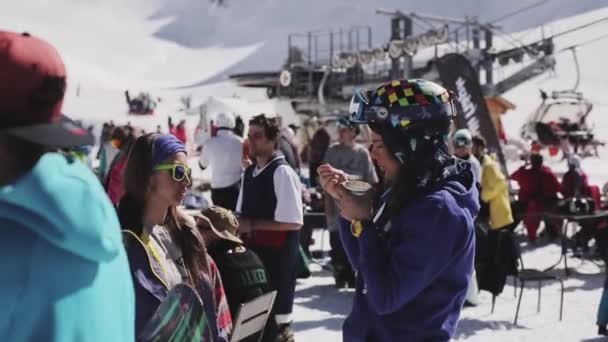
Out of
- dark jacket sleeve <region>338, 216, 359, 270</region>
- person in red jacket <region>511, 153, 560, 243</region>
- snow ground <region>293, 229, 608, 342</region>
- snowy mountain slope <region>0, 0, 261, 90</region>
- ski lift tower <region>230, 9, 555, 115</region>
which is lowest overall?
snow ground <region>293, 229, 608, 342</region>

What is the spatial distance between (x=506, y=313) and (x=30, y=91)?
6251 mm

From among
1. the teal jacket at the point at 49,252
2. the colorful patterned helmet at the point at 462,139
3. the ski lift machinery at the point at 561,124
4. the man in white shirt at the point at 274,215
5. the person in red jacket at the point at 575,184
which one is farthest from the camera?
the ski lift machinery at the point at 561,124

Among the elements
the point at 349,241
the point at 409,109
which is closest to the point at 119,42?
the point at 349,241

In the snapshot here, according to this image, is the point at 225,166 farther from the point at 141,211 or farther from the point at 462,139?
the point at 141,211

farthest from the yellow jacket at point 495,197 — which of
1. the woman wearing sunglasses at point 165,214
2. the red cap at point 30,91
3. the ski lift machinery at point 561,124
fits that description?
the ski lift machinery at point 561,124

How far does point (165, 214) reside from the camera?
2.62 meters

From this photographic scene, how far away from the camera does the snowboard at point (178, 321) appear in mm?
1724

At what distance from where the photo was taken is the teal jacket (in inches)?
46.9

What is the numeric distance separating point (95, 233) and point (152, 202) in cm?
138

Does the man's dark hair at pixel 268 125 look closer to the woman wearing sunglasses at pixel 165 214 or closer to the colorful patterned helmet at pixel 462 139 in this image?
the woman wearing sunglasses at pixel 165 214

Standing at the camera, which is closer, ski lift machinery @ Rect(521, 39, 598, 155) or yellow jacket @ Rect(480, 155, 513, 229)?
yellow jacket @ Rect(480, 155, 513, 229)

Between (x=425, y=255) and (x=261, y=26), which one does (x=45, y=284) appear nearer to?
(x=425, y=255)

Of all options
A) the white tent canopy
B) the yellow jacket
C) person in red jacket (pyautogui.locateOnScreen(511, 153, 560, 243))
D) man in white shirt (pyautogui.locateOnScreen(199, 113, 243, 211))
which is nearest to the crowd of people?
man in white shirt (pyautogui.locateOnScreen(199, 113, 243, 211))

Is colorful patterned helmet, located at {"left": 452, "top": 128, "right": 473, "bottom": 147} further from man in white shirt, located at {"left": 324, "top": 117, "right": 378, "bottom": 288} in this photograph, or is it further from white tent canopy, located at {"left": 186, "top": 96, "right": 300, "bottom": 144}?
white tent canopy, located at {"left": 186, "top": 96, "right": 300, "bottom": 144}
